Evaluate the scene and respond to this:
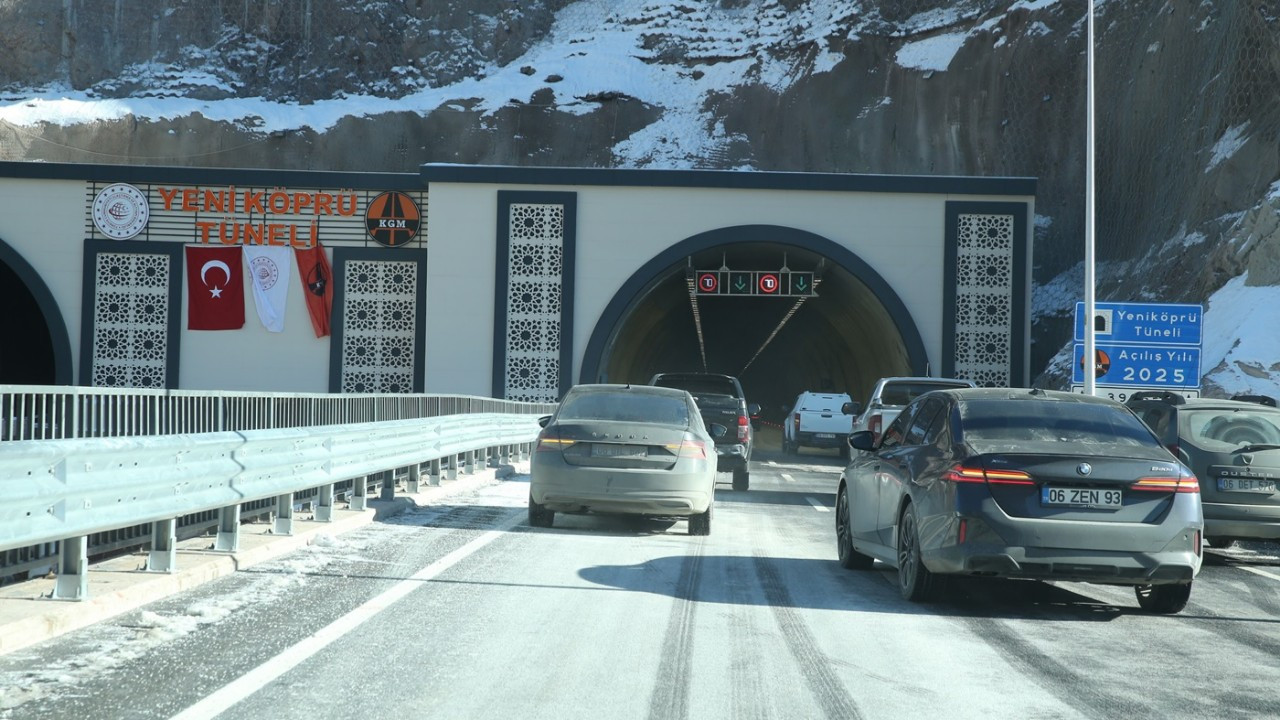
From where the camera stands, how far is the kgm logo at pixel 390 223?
37375 mm

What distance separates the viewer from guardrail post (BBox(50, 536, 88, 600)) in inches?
311

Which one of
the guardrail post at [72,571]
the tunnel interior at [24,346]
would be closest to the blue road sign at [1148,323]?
the guardrail post at [72,571]

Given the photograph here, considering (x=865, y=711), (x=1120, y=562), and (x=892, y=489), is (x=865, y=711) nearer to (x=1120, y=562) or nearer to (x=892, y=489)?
(x=1120, y=562)

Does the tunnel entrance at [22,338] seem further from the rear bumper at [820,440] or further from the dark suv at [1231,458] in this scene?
the dark suv at [1231,458]

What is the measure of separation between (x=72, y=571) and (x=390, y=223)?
3007 cm

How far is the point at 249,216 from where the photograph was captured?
122 ft

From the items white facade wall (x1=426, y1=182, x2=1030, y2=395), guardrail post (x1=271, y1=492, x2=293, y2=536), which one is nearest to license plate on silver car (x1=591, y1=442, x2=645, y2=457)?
guardrail post (x1=271, y1=492, x2=293, y2=536)

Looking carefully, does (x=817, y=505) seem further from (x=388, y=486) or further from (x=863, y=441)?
(x=863, y=441)

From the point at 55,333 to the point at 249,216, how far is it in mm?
5999

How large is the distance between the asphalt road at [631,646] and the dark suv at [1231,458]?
90 centimetres

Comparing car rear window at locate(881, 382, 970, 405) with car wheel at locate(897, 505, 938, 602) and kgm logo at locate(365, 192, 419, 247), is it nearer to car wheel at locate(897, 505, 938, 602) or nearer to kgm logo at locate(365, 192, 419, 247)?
car wheel at locate(897, 505, 938, 602)

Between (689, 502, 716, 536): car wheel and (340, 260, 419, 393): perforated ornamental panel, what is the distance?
2409 cm

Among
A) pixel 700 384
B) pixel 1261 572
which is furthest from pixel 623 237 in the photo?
pixel 1261 572

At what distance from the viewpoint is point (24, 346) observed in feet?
141
